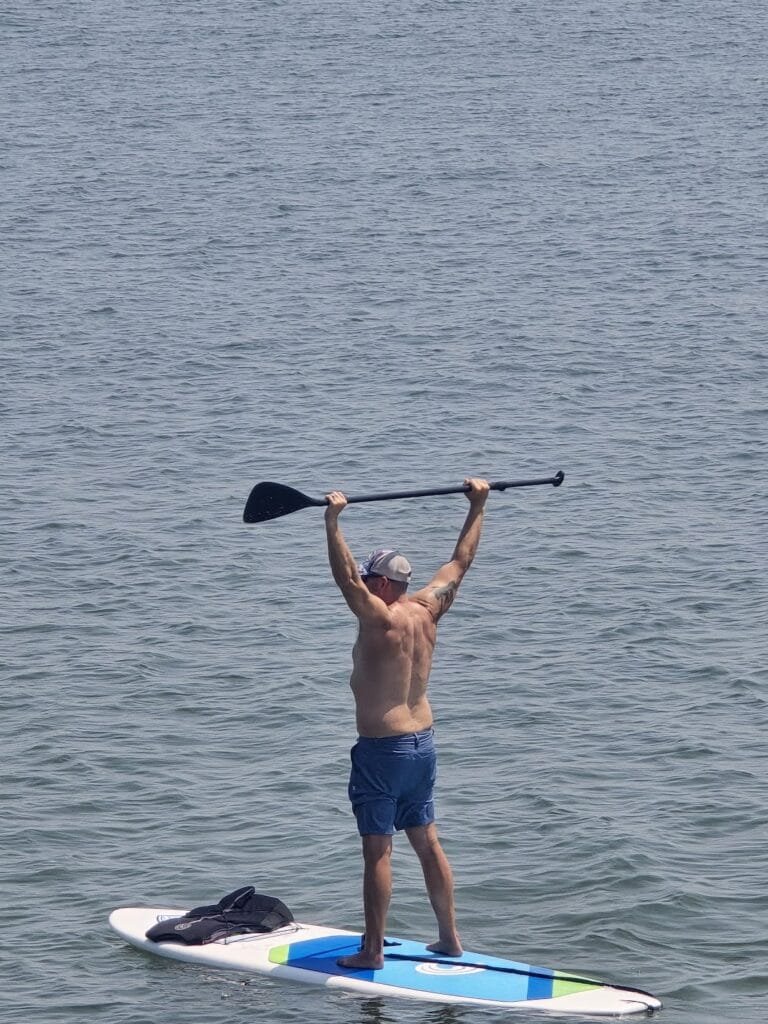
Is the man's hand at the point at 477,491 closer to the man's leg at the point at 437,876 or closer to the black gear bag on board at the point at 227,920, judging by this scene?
the man's leg at the point at 437,876

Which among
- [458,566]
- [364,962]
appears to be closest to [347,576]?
[458,566]

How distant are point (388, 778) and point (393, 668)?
0.55 m

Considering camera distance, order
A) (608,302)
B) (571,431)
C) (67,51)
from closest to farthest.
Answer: (571,431)
(608,302)
(67,51)

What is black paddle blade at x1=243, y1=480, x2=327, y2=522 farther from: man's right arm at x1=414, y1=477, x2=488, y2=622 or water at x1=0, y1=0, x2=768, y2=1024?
water at x1=0, y1=0, x2=768, y2=1024

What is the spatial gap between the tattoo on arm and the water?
Result: 2.02 m

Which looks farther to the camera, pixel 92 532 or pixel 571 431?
pixel 571 431

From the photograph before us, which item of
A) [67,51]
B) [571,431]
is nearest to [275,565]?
[571,431]

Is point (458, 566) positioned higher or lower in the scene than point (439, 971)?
higher

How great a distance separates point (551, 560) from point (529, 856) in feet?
21.6

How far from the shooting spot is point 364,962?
363 inches

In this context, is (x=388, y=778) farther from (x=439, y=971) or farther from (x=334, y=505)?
(x=334, y=505)

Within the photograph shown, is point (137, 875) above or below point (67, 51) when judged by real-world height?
below

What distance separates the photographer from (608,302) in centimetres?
2836

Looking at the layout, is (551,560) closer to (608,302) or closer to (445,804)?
(445,804)
